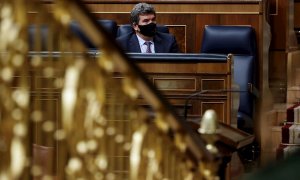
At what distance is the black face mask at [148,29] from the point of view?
10.7ft

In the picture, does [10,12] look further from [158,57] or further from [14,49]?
A: [158,57]

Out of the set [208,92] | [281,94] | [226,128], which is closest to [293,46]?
[281,94]

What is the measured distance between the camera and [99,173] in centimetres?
108

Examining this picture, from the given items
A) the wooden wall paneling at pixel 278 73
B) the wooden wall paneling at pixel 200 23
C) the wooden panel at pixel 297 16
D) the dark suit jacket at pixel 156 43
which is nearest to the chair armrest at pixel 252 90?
the dark suit jacket at pixel 156 43

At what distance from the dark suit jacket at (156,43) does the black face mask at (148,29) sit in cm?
4

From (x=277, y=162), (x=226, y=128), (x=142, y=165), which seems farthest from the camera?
(x=226, y=128)

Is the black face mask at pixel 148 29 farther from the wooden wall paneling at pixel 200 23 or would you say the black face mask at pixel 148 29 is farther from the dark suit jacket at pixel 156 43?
the wooden wall paneling at pixel 200 23

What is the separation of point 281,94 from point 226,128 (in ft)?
6.83

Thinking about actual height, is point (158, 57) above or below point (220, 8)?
below

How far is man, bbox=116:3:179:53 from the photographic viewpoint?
3.26 metres

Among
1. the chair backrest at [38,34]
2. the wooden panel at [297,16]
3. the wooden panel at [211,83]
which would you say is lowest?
the wooden panel at [211,83]

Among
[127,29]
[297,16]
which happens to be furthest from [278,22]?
[127,29]

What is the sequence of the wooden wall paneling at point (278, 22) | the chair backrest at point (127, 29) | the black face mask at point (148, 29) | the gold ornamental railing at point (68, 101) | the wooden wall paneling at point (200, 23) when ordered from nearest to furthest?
the gold ornamental railing at point (68, 101) < the black face mask at point (148, 29) < the chair backrest at point (127, 29) < the wooden wall paneling at point (200, 23) < the wooden wall paneling at point (278, 22)

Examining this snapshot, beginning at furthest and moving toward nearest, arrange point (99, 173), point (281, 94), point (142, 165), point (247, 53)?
point (281, 94)
point (247, 53)
point (142, 165)
point (99, 173)
